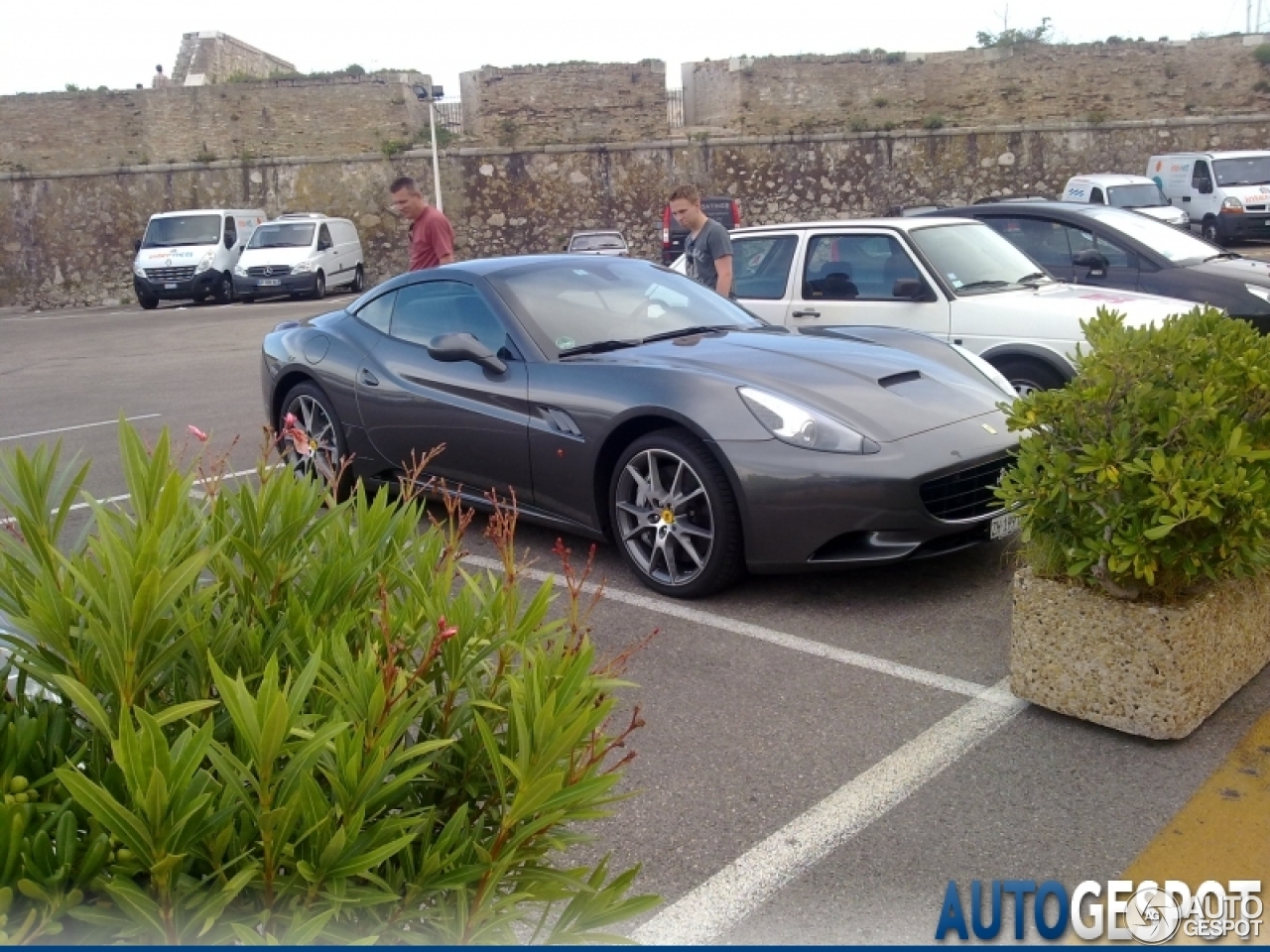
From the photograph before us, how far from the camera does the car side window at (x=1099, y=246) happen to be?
10.0 meters

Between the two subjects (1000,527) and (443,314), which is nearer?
(1000,527)

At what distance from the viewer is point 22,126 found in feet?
115

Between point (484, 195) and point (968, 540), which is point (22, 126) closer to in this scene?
point (484, 195)

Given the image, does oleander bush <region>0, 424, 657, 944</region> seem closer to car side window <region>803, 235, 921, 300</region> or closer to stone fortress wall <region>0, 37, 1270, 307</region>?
car side window <region>803, 235, 921, 300</region>

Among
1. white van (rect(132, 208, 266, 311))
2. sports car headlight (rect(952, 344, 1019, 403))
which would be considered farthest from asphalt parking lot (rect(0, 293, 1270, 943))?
white van (rect(132, 208, 266, 311))

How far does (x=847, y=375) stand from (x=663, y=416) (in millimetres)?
890

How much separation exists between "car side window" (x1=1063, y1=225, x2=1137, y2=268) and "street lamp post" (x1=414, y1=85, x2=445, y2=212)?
2570cm

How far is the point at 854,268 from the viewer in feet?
28.8

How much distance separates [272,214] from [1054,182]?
22158 millimetres

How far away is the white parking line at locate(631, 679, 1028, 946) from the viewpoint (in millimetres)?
2990

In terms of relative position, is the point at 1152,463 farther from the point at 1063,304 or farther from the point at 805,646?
the point at 1063,304

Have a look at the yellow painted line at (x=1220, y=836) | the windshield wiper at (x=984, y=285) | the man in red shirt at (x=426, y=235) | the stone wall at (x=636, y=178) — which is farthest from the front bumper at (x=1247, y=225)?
the yellow painted line at (x=1220, y=836)

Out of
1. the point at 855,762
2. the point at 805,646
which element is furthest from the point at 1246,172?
the point at 855,762

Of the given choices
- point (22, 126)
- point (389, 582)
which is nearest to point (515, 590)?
point (389, 582)
